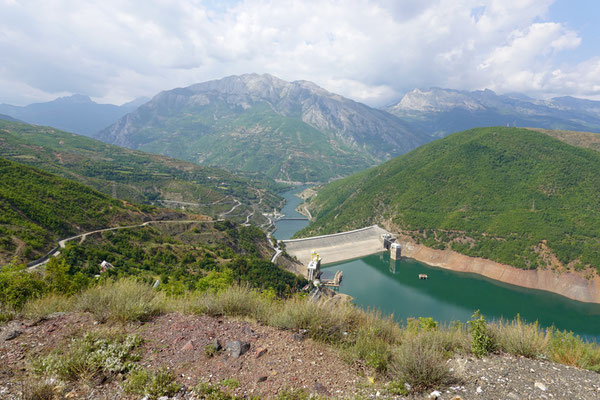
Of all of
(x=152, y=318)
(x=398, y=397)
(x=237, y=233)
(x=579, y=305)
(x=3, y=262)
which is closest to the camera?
(x=398, y=397)

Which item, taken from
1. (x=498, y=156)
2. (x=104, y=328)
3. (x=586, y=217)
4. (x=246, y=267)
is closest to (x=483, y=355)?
(x=104, y=328)

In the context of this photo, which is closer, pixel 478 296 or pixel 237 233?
pixel 478 296

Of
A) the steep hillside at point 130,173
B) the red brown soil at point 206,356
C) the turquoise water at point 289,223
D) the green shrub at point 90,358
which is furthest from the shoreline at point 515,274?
the green shrub at point 90,358

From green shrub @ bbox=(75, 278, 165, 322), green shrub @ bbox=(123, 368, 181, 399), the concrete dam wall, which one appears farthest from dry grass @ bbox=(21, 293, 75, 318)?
the concrete dam wall

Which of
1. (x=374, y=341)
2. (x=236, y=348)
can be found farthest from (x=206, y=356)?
(x=374, y=341)

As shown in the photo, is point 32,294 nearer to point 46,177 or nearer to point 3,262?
point 3,262

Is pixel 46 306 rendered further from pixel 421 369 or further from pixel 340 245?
pixel 340 245

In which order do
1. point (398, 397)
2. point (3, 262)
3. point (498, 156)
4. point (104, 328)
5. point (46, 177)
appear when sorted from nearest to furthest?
point (398, 397) → point (104, 328) → point (3, 262) → point (46, 177) → point (498, 156)
